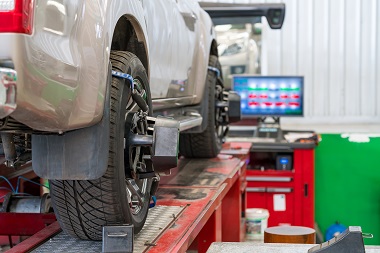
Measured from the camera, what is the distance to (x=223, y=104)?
14.3 ft

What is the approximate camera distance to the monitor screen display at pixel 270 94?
6961 mm

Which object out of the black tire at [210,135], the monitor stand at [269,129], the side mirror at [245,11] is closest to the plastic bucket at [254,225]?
the black tire at [210,135]

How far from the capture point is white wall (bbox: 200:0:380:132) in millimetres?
7441

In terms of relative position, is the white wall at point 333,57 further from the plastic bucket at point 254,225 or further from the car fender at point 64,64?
the car fender at point 64,64

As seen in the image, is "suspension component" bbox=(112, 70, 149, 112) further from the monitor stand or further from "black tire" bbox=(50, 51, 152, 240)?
the monitor stand

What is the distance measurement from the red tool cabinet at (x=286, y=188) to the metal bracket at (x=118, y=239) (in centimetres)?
436

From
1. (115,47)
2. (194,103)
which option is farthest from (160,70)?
(194,103)

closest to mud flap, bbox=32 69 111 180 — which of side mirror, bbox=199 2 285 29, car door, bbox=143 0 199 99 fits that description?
car door, bbox=143 0 199 99

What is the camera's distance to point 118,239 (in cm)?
207

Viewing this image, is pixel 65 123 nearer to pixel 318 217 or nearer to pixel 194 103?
pixel 194 103

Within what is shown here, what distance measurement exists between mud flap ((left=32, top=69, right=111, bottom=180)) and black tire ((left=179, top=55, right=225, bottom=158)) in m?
2.10

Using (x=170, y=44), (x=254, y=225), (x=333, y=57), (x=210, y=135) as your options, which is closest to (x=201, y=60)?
(x=210, y=135)

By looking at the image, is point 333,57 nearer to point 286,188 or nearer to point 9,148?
point 286,188

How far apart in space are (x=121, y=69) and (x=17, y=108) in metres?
0.61
